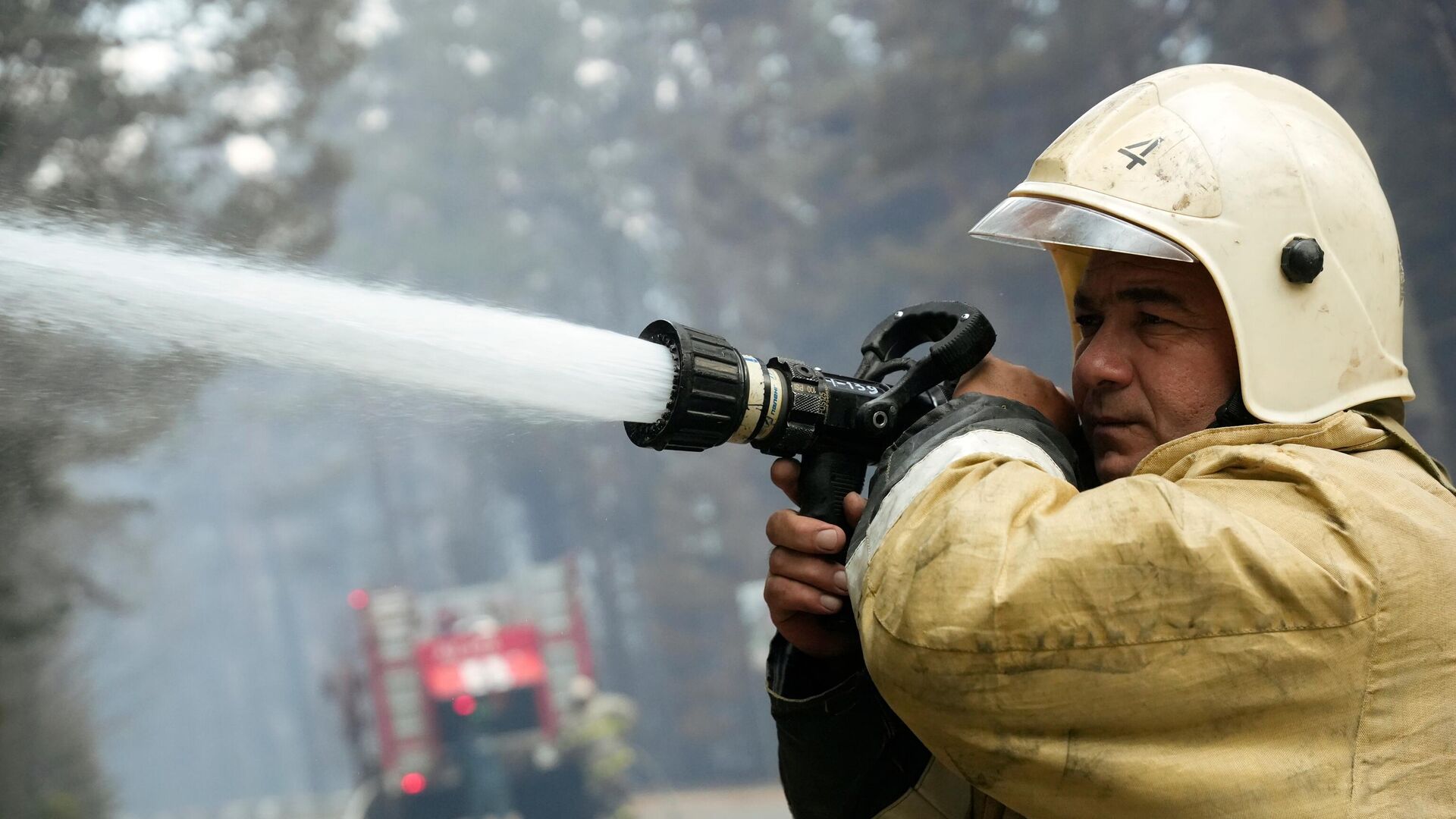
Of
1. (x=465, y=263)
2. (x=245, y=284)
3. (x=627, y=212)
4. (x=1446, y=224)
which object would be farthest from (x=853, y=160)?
(x=245, y=284)

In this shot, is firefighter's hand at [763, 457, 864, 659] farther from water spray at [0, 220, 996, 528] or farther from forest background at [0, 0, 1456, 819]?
forest background at [0, 0, 1456, 819]

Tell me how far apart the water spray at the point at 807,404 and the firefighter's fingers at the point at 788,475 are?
0.02 meters

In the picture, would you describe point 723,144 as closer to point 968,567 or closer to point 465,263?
point 465,263

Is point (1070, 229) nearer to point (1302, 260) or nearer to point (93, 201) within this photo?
point (1302, 260)

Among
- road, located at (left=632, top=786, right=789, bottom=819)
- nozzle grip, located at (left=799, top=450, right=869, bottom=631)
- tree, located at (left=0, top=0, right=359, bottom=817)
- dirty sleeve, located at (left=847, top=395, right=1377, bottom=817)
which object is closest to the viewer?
dirty sleeve, located at (left=847, top=395, right=1377, bottom=817)

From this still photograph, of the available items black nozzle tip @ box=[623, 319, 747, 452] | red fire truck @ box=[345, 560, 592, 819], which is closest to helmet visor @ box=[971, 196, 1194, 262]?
black nozzle tip @ box=[623, 319, 747, 452]

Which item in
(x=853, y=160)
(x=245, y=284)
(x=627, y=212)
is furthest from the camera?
(x=627, y=212)

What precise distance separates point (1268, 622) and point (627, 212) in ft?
57.9

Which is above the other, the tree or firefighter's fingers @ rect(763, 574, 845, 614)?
firefighter's fingers @ rect(763, 574, 845, 614)

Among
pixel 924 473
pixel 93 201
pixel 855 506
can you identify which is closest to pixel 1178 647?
pixel 924 473

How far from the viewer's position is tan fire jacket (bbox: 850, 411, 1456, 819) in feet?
3.51

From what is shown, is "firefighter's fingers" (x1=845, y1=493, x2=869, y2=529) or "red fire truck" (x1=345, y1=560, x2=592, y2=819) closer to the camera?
"firefighter's fingers" (x1=845, y1=493, x2=869, y2=529)

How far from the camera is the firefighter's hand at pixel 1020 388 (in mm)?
1506

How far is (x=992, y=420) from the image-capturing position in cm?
133
